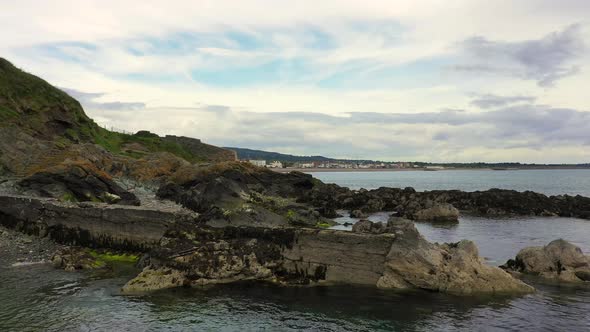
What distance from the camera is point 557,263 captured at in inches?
953

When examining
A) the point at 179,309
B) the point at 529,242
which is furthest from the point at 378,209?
the point at 179,309

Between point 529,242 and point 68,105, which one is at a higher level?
point 68,105

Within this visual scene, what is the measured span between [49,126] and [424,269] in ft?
179

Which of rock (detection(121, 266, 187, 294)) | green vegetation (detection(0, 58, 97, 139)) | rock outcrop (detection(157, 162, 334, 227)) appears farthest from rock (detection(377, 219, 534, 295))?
green vegetation (detection(0, 58, 97, 139))

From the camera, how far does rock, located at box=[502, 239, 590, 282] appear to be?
23359 mm

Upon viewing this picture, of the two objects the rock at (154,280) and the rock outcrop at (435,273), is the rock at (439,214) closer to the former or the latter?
the rock outcrop at (435,273)

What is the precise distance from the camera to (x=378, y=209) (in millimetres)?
63938

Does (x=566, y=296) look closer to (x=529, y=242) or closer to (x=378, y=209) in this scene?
(x=529, y=242)

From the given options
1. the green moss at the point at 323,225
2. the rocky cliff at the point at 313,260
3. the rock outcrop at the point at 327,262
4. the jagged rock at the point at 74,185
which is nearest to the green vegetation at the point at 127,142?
the jagged rock at the point at 74,185

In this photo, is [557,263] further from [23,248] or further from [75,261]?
[23,248]

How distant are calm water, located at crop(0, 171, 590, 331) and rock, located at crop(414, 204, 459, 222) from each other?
3001 cm

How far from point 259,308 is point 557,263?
16.4 metres

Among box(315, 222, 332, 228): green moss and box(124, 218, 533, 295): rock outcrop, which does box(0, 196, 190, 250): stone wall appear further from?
box(315, 222, 332, 228): green moss

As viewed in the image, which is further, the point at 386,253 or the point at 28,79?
the point at 28,79
